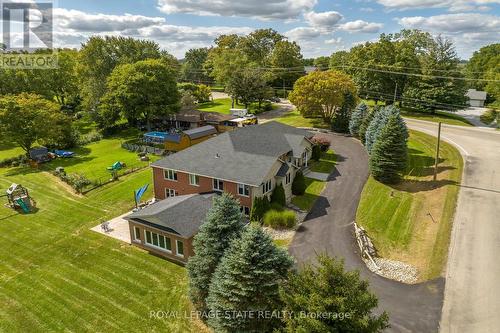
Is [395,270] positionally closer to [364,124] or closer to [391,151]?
[391,151]

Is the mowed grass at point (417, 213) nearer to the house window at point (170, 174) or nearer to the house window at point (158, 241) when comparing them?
the house window at point (158, 241)

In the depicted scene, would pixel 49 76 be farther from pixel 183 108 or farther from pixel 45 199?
pixel 45 199

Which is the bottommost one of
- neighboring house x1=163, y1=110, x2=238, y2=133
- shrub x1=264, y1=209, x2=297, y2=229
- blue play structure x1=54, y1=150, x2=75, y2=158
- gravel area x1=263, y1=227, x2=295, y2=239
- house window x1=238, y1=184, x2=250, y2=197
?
gravel area x1=263, y1=227, x2=295, y2=239

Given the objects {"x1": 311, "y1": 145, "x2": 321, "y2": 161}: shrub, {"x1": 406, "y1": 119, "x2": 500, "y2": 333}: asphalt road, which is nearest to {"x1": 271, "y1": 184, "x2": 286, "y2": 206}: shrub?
{"x1": 406, "y1": 119, "x2": 500, "y2": 333}: asphalt road

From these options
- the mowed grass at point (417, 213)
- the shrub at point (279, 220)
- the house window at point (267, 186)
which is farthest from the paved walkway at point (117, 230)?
the mowed grass at point (417, 213)

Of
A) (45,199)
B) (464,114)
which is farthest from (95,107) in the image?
(464,114)

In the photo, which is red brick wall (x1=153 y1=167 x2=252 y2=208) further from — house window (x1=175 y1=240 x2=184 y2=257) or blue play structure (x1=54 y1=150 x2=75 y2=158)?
blue play structure (x1=54 y1=150 x2=75 y2=158)
